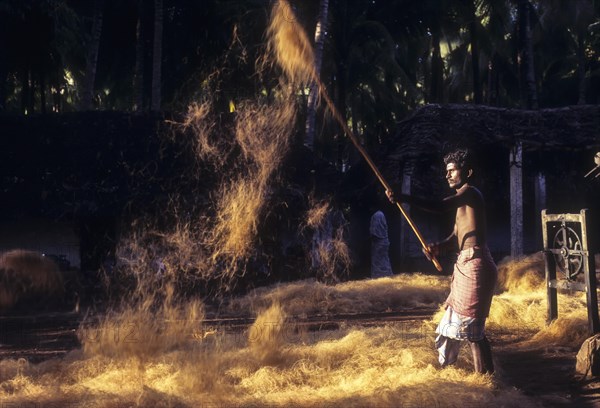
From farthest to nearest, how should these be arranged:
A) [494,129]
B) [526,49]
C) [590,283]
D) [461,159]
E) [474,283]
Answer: [526,49] → [494,129] → [590,283] → [461,159] → [474,283]

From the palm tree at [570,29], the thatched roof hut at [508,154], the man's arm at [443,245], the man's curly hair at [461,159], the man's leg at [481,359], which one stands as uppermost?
the palm tree at [570,29]

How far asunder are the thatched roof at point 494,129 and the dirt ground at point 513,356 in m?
6.86

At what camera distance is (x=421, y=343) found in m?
6.41

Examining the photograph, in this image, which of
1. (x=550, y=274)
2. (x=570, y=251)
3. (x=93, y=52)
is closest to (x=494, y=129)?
(x=550, y=274)

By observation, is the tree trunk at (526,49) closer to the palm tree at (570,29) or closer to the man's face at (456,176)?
the palm tree at (570,29)

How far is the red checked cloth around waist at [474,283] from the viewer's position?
214 inches

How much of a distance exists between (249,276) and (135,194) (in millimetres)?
2653

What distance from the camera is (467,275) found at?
5.50 metres

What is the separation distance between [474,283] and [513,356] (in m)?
2.06

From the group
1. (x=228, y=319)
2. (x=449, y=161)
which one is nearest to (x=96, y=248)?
(x=228, y=319)

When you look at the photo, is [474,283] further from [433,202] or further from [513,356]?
[513,356]

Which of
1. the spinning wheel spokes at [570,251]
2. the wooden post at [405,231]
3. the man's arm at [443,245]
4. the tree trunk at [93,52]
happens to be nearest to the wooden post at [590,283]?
the spinning wheel spokes at [570,251]

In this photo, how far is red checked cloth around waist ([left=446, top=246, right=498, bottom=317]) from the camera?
543cm

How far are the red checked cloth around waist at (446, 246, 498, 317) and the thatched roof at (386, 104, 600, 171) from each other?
10415 millimetres
